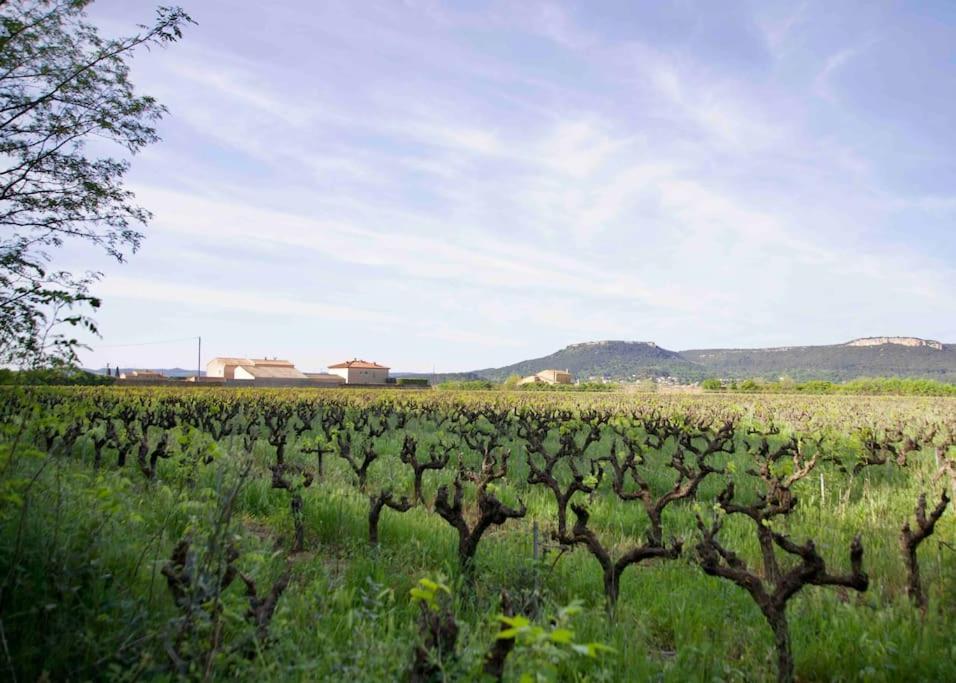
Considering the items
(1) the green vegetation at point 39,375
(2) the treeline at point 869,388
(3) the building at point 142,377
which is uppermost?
(3) the building at point 142,377

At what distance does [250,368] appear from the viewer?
3829 inches

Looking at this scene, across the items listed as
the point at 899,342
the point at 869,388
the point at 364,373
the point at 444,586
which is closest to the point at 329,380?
the point at 364,373

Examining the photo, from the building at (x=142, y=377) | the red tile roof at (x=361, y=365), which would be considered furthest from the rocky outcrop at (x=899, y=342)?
the building at (x=142, y=377)

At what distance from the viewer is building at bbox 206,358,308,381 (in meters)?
97.2

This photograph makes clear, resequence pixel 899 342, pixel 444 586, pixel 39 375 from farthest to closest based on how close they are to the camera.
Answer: pixel 899 342 → pixel 39 375 → pixel 444 586

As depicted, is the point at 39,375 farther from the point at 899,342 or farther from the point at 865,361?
the point at 899,342

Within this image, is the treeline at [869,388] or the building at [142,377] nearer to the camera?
the building at [142,377]

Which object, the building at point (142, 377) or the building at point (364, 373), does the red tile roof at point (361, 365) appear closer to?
the building at point (364, 373)

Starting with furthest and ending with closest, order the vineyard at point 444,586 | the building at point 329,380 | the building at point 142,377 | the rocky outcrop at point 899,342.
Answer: the rocky outcrop at point 899,342 → the building at point 329,380 → the building at point 142,377 → the vineyard at point 444,586

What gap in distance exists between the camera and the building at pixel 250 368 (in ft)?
319

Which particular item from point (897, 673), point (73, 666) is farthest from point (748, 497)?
point (73, 666)

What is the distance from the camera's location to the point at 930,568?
6371 millimetres

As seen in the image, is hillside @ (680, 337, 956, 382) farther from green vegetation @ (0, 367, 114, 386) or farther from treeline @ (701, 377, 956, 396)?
green vegetation @ (0, 367, 114, 386)

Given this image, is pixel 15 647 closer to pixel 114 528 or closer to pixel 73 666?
pixel 73 666
